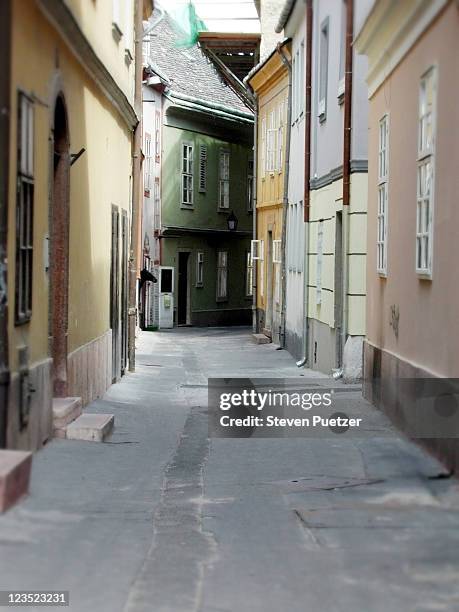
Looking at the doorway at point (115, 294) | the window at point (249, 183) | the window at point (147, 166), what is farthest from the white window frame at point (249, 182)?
the doorway at point (115, 294)

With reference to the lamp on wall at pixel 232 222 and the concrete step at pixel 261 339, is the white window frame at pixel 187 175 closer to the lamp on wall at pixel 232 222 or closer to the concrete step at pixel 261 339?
the lamp on wall at pixel 232 222

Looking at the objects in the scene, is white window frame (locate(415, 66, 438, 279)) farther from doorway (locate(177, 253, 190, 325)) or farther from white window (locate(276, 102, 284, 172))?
doorway (locate(177, 253, 190, 325))

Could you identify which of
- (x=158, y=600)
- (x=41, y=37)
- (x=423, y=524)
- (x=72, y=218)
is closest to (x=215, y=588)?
(x=158, y=600)

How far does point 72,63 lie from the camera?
472 inches

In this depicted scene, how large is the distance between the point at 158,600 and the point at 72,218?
7062 mm

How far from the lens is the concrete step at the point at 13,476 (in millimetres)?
7176

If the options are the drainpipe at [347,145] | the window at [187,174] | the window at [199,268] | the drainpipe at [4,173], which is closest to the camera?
the drainpipe at [4,173]

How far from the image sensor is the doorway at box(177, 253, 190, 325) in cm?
4188

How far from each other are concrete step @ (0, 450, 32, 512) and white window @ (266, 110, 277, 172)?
2415cm

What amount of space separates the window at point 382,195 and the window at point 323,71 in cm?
701

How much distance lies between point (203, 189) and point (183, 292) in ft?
11.9

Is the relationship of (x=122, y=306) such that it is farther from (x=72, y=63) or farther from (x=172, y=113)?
(x=172, y=113)

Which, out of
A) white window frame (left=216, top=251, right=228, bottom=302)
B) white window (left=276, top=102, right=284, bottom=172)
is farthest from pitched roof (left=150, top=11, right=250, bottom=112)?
white window (left=276, top=102, right=284, bottom=172)

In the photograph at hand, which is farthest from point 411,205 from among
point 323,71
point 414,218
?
point 323,71
